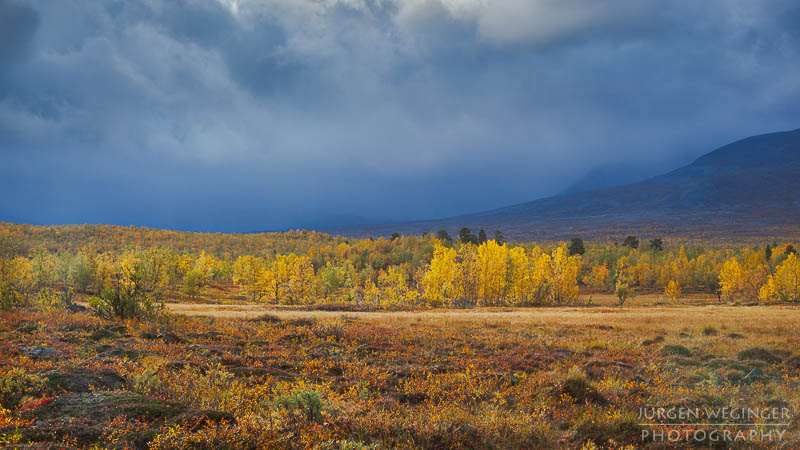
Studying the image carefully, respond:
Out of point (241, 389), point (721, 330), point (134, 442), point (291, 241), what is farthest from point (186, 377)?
point (291, 241)

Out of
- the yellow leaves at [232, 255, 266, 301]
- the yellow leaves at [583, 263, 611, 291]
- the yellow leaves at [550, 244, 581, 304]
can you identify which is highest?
the yellow leaves at [232, 255, 266, 301]

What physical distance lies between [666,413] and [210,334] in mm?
15117

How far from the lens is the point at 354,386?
9.84 meters

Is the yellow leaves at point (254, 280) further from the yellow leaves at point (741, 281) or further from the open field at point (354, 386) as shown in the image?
the yellow leaves at point (741, 281)

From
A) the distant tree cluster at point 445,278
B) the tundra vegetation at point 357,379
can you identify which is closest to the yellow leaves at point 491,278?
the distant tree cluster at point 445,278

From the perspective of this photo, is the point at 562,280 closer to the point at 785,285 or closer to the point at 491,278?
the point at 491,278

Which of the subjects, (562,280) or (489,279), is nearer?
(489,279)

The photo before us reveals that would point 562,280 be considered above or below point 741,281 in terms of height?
above

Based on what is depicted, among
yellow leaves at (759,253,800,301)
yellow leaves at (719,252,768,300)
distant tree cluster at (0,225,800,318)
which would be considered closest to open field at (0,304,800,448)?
distant tree cluster at (0,225,800,318)

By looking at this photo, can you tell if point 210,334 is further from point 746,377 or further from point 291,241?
point 291,241

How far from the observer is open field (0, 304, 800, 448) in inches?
257

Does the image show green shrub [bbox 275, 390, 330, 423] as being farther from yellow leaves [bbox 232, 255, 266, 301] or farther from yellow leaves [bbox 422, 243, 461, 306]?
yellow leaves [bbox 232, 255, 266, 301]

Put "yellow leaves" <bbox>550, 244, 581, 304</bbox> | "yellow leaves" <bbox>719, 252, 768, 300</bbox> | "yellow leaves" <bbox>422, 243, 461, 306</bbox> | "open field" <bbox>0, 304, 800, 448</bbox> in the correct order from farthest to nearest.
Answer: "yellow leaves" <bbox>719, 252, 768, 300</bbox> < "yellow leaves" <bbox>550, 244, 581, 304</bbox> < "yellow leaves" <bbox>422, 243, 461, 306</bbox> < "open field" <bbox>0, 304, 800, 448</bbox>

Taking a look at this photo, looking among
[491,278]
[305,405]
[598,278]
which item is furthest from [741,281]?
[305,405]
